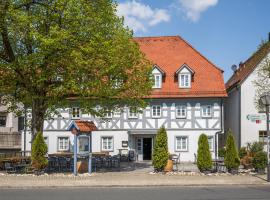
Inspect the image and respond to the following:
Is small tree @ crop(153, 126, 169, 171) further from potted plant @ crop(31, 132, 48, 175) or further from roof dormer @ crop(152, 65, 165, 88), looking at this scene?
roof dormer @ crop(152, 65, 165, 88)

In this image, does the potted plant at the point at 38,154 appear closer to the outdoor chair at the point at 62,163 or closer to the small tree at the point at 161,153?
the outdoor chair at the point at 62,163

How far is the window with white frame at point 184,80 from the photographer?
40219mm

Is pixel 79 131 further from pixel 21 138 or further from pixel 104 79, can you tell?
pixel 21 138

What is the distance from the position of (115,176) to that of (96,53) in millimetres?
6277

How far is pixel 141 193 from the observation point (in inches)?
689

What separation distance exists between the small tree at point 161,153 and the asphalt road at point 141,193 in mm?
6391

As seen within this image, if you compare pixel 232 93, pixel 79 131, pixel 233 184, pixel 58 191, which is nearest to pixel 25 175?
pixel 79 131

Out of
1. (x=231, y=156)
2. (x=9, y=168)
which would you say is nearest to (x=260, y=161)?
(x=231, y=156)

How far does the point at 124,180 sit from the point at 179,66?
68.9 feet

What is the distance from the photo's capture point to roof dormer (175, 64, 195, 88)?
40219mm

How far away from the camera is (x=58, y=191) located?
18.4 metres

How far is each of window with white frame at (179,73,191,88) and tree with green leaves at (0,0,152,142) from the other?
1306cm

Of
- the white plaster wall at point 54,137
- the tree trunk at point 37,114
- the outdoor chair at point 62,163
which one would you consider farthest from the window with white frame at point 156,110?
the tree trunk at point 37,114

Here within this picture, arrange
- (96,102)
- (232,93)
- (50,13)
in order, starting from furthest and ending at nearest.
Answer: (232,93) < (96,102) < (50,13)
